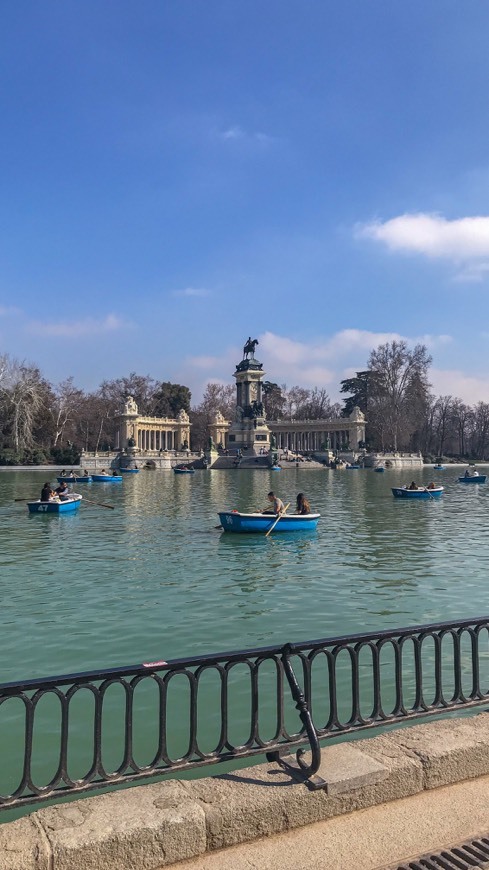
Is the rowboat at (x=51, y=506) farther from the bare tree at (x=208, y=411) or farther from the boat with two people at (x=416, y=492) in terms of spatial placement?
the bare tree at (x=208, y=411)

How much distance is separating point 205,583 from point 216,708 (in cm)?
642

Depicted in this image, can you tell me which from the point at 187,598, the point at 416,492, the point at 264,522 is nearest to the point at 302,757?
the point at 187,598

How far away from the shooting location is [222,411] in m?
120

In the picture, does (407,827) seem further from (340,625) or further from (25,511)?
(25,511)

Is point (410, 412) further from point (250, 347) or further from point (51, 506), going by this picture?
point (51, 506)

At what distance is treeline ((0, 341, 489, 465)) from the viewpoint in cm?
7706

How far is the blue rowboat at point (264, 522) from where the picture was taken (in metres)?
20.5

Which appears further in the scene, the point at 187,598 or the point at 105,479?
the point at 105,479

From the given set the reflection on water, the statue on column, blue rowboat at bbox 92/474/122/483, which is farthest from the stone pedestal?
the reflection on water

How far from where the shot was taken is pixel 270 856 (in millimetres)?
3555

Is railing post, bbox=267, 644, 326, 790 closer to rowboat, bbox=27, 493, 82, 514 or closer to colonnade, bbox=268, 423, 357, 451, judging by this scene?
rowboat, bbox=27, 493, 82, 514

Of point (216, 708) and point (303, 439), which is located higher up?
point (303, 439)

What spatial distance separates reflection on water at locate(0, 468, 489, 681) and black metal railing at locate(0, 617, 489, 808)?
1.34 meters

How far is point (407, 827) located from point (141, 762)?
314cm
